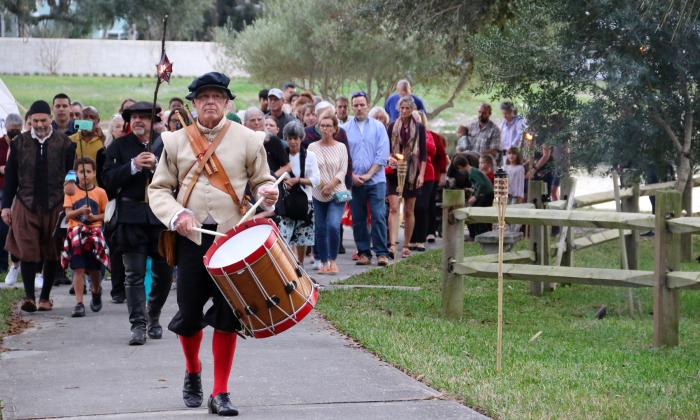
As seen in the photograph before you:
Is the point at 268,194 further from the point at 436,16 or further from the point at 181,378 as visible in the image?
the point at 436,16

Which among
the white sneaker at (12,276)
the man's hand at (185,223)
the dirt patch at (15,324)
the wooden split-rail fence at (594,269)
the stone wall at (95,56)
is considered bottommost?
the dirt patch at (15,324)

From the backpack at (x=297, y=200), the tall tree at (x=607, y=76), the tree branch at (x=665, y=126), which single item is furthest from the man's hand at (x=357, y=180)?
the tree branch at (x=665, y=126)

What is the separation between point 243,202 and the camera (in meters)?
7.42

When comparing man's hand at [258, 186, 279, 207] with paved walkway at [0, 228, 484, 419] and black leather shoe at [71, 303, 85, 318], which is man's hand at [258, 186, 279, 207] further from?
black leather shoe at [71, 303, 85, 318]

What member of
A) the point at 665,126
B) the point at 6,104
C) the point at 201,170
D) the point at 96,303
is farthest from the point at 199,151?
the point at 6,104

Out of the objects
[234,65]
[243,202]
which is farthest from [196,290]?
[234,65]

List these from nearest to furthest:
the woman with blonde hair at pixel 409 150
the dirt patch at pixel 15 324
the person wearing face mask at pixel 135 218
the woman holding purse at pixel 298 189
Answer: the person wearing face mask at pixel 135 218, the dirt patch at pixel 15 324, the woman holding purse at pixel 298 189, the woman with blonde hair at pixel 409 150

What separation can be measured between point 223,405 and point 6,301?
5.82 metres

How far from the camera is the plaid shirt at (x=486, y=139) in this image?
64.0ft

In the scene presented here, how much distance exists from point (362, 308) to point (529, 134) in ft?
17.1

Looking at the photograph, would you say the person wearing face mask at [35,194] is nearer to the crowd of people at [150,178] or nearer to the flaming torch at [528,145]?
the crowd of people at [150,178]

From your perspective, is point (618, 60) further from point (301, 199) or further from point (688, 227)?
point (688, 227)

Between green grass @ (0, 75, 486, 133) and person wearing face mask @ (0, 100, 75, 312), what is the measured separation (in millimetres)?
29144

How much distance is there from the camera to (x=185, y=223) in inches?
278
